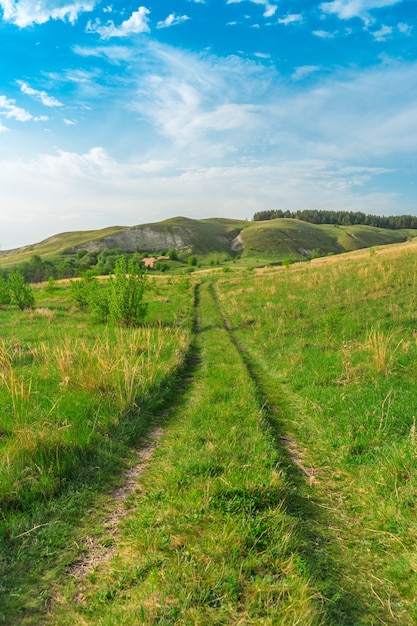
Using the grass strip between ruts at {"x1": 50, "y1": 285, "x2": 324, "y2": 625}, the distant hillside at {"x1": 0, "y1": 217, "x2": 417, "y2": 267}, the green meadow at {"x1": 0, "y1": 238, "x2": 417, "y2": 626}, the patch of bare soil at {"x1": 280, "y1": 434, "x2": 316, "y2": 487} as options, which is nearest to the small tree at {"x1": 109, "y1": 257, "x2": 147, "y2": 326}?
the green meadow at {"x1": 0, "y1": 238, "x2": 417, "y2": 626}

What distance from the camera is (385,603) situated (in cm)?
330

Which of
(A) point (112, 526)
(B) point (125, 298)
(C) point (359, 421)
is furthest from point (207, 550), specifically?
(B) point (125, 298)

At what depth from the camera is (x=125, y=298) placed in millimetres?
17984

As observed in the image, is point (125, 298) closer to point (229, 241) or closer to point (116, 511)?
point (116, 511)

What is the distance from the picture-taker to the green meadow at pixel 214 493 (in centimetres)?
324

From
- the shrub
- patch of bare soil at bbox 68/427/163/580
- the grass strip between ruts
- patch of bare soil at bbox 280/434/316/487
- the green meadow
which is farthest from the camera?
the shrub

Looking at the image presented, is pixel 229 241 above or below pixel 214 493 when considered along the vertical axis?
above

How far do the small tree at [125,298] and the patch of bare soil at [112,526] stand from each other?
40.7 feet

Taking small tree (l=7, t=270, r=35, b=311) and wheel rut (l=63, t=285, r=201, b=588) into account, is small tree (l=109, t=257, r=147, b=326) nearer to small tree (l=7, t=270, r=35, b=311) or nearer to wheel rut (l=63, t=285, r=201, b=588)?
wheel rut (l=63, t=285, r=201, b=588)

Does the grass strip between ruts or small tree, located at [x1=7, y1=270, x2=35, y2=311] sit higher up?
small tree, located at [x1=7, y1=270, x2=35, y2=311]

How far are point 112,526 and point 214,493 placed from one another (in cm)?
138

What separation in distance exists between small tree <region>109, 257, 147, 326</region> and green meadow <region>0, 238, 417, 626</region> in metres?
7.35

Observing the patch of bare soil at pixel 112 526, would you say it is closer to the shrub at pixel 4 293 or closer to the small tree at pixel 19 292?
the small tree at pixel 19 292

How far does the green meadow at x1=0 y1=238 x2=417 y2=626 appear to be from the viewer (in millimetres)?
3242
